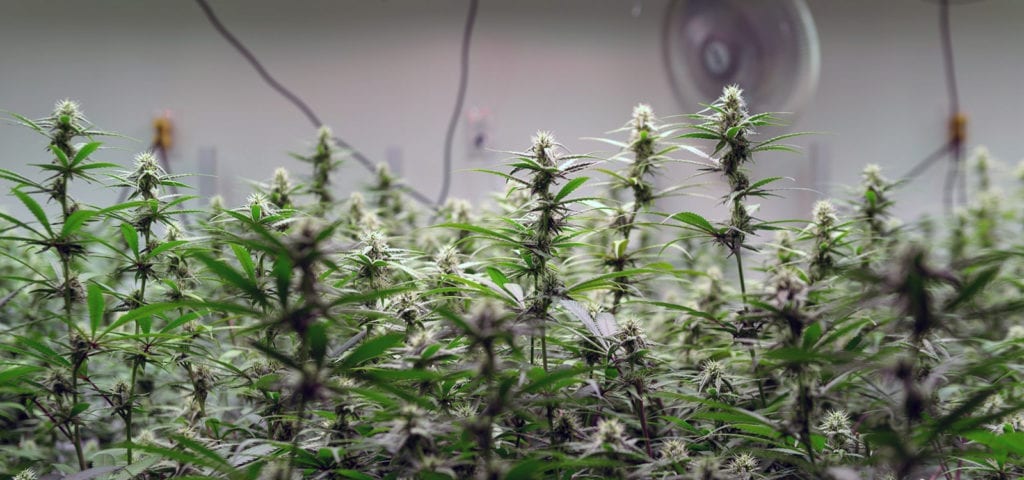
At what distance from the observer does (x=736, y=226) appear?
0.68m

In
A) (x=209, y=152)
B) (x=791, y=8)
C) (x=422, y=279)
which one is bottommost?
(x=422, y=279)

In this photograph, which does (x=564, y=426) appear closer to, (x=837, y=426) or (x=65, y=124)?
(x=837, y=426)

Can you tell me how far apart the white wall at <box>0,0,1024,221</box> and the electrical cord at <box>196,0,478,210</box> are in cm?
2

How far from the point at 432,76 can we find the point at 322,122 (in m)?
0.40

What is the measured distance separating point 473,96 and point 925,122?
1.79 metres

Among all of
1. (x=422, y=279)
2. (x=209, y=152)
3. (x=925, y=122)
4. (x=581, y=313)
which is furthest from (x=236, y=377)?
(x=925, y=122)

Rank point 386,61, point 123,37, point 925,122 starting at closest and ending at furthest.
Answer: point 123,37, point 386,61, point 925,122

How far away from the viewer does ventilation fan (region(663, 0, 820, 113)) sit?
2361 millimetres

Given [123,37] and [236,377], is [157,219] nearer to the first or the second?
[236,377]

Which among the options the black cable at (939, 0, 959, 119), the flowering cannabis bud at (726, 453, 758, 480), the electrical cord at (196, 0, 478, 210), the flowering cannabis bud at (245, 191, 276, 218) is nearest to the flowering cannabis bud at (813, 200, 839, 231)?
the flowering cannabis bud at (726, 453, 758, 480)

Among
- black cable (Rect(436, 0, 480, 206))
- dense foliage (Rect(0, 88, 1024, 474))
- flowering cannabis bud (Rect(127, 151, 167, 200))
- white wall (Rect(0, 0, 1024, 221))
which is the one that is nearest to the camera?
dense foliage (Rect(0, 88, 1024, 474))

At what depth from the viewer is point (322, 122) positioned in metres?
2.46

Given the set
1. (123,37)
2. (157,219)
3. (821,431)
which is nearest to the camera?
(821,431)

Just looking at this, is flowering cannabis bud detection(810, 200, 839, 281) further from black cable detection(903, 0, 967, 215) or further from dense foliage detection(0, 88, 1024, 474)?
black cable detection(903, 0, 967, 215)
